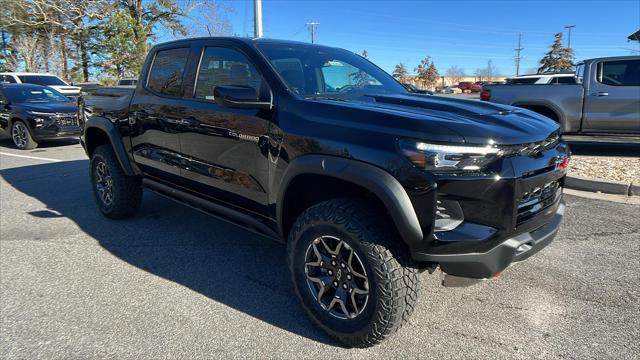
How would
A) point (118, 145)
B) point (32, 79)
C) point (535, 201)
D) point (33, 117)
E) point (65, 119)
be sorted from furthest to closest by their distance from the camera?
1. point (32, 79)
2. point (65, 119)
3. point (33, 117)
4. point (118, 145)
5. point (535, 201)

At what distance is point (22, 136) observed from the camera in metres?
10.9

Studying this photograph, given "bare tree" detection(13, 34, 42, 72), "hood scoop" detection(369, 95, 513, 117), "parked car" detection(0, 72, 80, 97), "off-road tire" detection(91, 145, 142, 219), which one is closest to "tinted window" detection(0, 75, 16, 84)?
"parked car" detection(0, 72, 80, 97)

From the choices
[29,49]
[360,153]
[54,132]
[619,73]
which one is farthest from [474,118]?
[29,49]

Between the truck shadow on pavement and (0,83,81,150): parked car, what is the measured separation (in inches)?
203

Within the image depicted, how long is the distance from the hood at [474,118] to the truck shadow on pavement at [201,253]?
1.44 meters

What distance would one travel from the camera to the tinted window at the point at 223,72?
3.28 meters

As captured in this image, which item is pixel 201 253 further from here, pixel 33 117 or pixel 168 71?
pixel 33 117

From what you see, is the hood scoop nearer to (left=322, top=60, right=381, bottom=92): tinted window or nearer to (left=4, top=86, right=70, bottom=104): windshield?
(left=322, top=60, right=381, bottom=92): tinted window

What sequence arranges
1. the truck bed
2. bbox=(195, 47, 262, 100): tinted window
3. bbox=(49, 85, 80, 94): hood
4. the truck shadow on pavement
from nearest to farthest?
the truck shadow on pavement → bbox=(195, 47, 262, 100): tinted window → the truck bed → bbox=(49, 85, 80, 94): hood

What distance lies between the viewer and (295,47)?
359cm

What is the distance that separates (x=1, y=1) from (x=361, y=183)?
34135 millimetres

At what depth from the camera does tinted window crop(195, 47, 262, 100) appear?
3277 millimetres

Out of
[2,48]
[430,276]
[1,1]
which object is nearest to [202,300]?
[430,276]

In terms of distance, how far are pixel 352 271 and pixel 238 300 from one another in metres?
1.06
